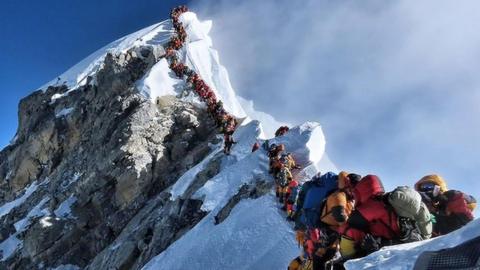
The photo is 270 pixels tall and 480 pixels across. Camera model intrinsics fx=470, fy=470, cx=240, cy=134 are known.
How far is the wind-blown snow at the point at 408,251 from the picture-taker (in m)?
5.19

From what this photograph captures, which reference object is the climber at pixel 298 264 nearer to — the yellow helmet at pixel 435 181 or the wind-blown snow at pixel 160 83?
the yellow helmet at pixel 435 181

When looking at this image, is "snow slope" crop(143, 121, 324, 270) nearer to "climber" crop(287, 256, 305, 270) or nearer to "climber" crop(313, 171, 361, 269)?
"climber" crop(287, 256, 305, 270)

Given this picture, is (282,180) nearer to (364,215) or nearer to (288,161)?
(288,161)

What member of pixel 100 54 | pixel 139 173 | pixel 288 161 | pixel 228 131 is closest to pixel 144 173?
pixel 139 173

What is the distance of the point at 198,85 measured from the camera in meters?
35.1

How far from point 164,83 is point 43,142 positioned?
42.1ft

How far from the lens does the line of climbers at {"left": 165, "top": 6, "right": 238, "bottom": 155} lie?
28.5m

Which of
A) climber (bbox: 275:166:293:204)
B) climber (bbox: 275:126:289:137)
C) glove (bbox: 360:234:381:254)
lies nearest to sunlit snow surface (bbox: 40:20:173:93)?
climber (bbox: 275:126:289:137)

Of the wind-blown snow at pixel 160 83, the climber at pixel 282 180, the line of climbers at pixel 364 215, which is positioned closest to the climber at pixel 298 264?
the line of climbers at pixel 364 215

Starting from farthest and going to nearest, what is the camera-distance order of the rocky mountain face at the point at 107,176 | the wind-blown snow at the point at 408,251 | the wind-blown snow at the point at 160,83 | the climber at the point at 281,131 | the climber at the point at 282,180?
the wind-blown snow at the point at 160,83, the rocky mountain face at the point at 107,176, the climber at the point at 281,131, the climber at the point at 282,180, the wind-blown snow at the point at 408,251

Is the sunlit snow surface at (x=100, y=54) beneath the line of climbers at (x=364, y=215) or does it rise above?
above

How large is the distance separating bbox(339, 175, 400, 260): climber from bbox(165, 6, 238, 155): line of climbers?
16.7 m

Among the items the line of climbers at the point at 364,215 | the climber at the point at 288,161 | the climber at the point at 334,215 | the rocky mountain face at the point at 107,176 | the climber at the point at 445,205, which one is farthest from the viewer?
the rocky mountain face at the point at 107,176

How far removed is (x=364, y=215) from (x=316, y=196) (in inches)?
44.4
